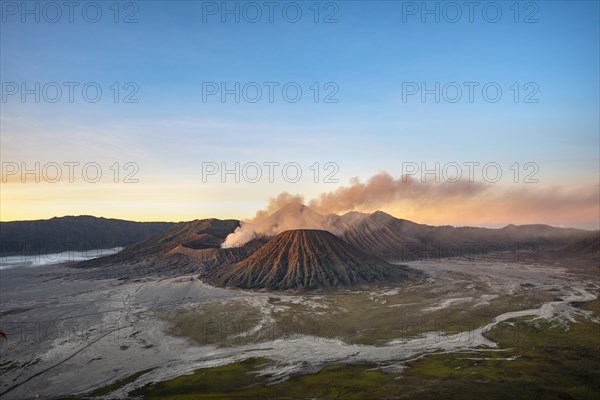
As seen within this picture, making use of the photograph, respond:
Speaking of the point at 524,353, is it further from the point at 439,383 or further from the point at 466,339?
the point at 439,383

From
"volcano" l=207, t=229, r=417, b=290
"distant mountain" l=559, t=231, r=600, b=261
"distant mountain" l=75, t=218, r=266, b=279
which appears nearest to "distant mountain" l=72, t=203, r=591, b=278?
"distant mountain" l=75, t=218, r=266, b=279

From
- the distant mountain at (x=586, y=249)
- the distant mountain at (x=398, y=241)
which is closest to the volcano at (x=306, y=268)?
A: the distant mountain at (x=398, y=241)

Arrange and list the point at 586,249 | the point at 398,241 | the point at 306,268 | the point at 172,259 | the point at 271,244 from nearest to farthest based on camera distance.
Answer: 1. the point at 306,268
2. the point at 271,244
3. the point at 172,259
4. the point at 586,249
5. the point at 398,241

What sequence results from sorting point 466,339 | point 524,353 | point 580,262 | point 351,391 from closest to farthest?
point 351,391 → point 524,353 → point 466,339 → point 580,262

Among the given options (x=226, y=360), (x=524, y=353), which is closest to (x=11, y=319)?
(x=226, y=360)

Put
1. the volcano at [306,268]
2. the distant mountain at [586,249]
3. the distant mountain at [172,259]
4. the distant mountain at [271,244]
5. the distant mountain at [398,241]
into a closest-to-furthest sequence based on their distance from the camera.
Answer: the volcano at [306,268]
the distant mountain at [271,244]
the distant mountain at [172,259]
the distant mountain at [586,249]
the distant mountain at [398,241]

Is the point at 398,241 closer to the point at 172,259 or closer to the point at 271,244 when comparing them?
the point at 271,244

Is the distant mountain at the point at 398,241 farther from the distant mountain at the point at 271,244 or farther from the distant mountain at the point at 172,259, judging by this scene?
the distant mountain at the point at 172,259

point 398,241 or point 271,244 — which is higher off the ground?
point 271,244

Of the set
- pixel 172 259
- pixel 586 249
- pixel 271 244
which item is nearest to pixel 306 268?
pixel 271 244
